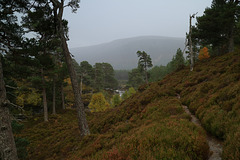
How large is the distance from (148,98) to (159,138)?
23.4 ft

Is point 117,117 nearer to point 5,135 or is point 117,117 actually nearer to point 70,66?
point 70,66

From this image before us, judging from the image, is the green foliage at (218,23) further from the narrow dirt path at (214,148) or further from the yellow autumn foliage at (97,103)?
the yellow autumn foliage at (97,103)

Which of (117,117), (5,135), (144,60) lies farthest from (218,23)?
(5,135)

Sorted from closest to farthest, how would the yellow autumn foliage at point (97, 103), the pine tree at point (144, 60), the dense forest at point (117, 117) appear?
the dense forest at point (117, 117) → the yellow autumn foliage at point (97, 103) → the pine tree at point (144, 60)

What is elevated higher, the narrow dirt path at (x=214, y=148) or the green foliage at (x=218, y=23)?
the green foliage at (x=218, y=23)

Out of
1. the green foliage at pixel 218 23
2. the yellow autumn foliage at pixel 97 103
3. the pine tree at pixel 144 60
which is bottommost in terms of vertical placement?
the yellow autumn foliage at pixel 97 103

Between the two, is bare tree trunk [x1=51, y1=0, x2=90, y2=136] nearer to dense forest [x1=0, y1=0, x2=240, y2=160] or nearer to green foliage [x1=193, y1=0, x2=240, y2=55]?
dense forest [x1=0, y1=0, x2=240, y2=160]

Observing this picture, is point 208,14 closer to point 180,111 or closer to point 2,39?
point 180,111

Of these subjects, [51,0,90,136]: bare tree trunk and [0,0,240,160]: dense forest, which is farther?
[51,0,90,136]: bare tree trunk

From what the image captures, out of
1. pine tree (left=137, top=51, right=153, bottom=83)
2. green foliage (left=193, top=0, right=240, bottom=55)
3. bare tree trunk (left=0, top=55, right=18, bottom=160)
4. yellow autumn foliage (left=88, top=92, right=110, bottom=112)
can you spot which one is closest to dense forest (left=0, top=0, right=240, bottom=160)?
bare tree trunk (left=0, top=55, right=18, bottom=160)

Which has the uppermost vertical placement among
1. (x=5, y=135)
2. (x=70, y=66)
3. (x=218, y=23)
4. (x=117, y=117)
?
(x=218, y=23)

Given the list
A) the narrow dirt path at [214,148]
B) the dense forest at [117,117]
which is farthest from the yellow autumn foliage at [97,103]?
the narrow dirt path at [214,148]

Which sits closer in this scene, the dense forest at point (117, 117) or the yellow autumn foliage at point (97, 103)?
the dense forest at point (117, 117)

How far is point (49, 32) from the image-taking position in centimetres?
752
